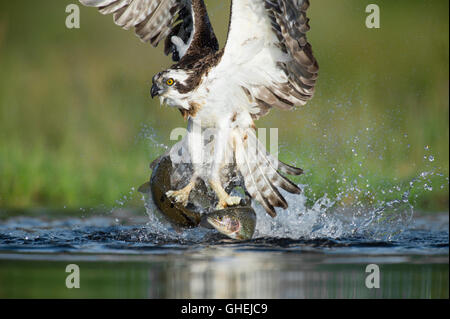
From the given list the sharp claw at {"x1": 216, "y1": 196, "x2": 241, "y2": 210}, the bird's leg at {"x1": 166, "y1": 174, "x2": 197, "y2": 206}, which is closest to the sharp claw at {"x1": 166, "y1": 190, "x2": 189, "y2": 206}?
the bird's leg at {"x1": 166, "y1": 174, "x2": 197, "y2": 206}

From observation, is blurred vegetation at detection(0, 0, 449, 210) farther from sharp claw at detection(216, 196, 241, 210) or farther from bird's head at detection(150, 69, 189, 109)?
bird's head at detection(150, 69, 189, 109)

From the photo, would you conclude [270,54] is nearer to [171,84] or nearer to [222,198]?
[171,84]

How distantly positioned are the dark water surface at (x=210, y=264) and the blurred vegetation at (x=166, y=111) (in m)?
2.00

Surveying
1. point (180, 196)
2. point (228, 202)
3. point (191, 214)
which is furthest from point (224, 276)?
point (180, 196)

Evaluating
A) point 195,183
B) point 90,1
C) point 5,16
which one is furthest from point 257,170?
point 5,16

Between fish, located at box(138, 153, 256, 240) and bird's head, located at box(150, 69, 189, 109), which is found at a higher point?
bird's head, located at box(150, 69, 189, 109)

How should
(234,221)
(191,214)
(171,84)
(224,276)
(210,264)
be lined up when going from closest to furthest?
(224,276) < (210,264) < (234,221) < (191,214) < (171,84)

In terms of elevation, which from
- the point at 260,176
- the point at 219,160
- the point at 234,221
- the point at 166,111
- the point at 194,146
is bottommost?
the point at 234,221

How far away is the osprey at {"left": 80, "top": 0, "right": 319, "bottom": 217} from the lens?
23.4ft

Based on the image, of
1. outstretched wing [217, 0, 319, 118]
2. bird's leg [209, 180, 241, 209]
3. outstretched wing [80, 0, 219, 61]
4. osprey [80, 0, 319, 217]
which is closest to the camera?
outstretched wing [217, 0, 319, 118]

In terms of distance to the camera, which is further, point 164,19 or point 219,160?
point 164,19

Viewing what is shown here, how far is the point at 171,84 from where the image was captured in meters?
7.33

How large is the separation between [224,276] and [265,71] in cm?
249
